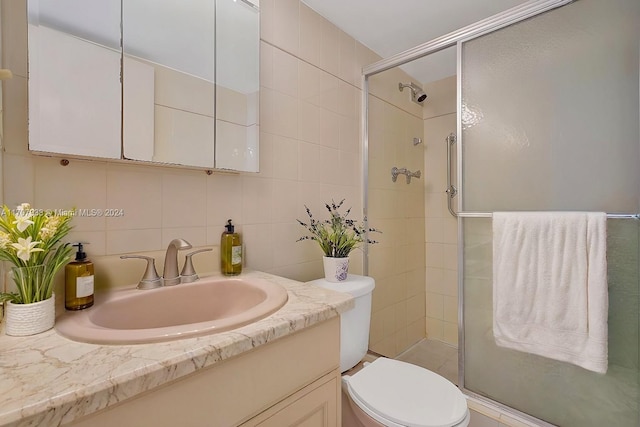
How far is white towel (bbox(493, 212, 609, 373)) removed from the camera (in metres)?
1.09

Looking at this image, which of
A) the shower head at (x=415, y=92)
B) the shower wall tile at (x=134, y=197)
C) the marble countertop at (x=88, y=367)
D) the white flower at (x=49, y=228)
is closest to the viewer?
the marble countertop at (x=88, y=367)

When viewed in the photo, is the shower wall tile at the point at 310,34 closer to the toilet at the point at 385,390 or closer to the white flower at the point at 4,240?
the toilet at the point at 385,390

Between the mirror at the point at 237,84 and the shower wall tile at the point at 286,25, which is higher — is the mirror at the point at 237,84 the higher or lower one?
the lower one

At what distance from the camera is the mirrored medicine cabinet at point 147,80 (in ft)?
2.52

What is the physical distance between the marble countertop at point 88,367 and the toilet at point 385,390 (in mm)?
565

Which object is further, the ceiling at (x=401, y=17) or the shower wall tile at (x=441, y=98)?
the shower wall tile at (x=441, y=98)

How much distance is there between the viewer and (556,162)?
48.4 inches

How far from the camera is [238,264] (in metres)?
1.10

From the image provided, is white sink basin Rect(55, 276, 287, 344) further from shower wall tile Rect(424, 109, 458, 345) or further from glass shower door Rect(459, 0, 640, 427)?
shower wall tile Rect(424, 109, 458, 345)

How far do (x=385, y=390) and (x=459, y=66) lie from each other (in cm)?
150

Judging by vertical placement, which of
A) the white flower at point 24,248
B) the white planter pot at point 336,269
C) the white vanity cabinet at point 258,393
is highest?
the white flower at point 24,248

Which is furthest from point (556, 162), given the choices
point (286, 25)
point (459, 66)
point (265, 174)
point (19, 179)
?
point (19, 179)

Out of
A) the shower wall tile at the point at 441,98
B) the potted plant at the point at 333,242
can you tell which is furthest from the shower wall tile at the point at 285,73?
the shower wall tile at the point at 441,98

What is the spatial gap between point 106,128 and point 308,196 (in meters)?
0.87
